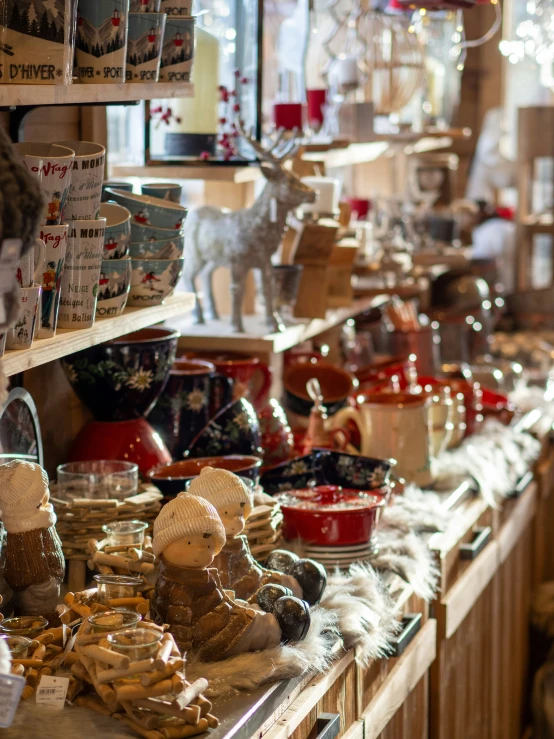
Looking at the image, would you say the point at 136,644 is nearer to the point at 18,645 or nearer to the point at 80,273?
the point at 18,645

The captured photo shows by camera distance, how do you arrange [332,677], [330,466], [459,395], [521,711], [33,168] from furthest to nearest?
[521,711]
[459,395]
[330,466]
[332,677]
[33,168]

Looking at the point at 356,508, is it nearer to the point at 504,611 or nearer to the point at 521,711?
the point at 504,611

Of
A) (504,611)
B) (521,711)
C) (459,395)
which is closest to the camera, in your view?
(459,395)

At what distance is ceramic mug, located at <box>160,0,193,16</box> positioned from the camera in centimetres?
160

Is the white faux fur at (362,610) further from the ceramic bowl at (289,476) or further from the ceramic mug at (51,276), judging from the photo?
the ceramic mug at (51,276)

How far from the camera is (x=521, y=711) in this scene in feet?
9.76

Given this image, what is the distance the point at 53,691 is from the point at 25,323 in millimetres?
396

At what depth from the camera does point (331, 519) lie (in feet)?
5.51

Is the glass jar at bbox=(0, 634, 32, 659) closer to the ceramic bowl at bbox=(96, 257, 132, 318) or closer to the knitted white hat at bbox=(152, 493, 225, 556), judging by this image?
the knitted white hat at bbox=(152, 493, 225, 556)

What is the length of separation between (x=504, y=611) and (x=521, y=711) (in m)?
0.45

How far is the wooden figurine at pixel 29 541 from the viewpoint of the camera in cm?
130

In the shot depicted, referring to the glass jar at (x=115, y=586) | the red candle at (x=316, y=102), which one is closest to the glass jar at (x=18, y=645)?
the glass jar at (x=115, y=586)

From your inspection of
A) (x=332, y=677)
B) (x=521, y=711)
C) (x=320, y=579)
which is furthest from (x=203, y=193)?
(x=521, y=711)

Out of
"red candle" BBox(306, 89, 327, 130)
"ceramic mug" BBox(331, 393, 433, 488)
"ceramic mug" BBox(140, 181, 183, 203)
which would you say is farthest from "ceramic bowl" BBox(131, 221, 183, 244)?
"red candle" BBox(306, 89, 327, 130)
